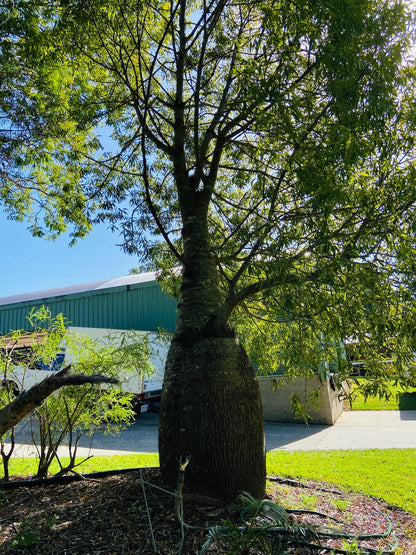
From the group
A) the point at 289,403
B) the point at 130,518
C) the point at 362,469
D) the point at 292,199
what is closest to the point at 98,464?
the point at 130,518

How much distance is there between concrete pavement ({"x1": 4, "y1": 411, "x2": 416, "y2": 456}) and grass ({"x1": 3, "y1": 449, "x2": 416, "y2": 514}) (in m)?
0.71

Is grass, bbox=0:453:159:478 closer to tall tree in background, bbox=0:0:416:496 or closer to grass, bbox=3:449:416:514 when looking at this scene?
grass, bbox=3:449:416:514

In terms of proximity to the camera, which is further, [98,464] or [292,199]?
[98,464]

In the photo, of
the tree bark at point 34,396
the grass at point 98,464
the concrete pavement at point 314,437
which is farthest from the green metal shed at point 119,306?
the tree bark at point 34,396

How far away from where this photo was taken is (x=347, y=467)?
22.3 ft

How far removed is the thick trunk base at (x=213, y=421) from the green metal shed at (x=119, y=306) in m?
11.5

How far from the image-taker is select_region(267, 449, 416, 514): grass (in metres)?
5.34

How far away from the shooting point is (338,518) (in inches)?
148

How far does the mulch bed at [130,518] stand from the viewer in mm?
2762

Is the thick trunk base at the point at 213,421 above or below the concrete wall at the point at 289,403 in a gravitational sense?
above

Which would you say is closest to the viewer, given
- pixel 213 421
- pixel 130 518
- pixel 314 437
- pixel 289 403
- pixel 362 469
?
pixel 130 518

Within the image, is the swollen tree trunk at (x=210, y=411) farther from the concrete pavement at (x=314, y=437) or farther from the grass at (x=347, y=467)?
the concrete pavement at (x=314, y=437)

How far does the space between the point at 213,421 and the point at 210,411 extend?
0.09 metres

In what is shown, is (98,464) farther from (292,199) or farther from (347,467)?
(292,199)
